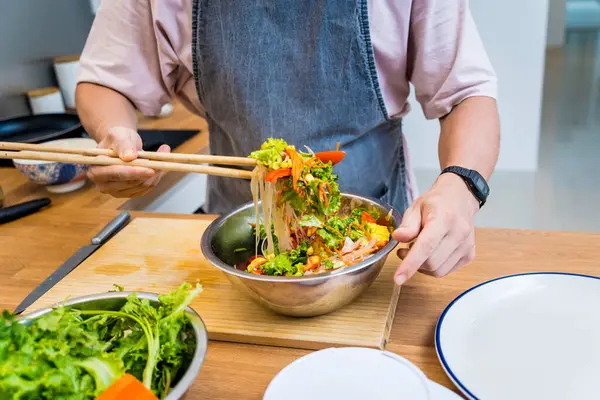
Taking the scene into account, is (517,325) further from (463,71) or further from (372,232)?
(463,71)

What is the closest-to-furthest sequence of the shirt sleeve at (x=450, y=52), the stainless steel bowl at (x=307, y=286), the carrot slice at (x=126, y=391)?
the carrot slice at (x=126, y=391), the stainless steel bowl at (x=307, y=286), the shirt sleeve at (x=450, y=52)

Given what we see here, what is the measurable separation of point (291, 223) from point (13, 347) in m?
0.51

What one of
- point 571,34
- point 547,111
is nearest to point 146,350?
point 547,111

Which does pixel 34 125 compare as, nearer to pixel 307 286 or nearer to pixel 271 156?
pixel 271 156

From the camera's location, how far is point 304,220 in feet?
3.00

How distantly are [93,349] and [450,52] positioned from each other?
34.1 inches

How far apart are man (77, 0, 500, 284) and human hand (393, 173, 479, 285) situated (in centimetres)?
9

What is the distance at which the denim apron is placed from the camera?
1103mm

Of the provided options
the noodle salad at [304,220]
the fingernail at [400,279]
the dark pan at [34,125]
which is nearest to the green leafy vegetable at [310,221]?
the noodle salad at [304,220]

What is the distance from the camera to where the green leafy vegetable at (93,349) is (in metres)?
0.54

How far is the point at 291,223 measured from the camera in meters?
0.97

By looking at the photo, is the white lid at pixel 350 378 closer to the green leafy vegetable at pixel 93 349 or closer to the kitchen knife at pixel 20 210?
the green leafy vegetable at pixel 93 349

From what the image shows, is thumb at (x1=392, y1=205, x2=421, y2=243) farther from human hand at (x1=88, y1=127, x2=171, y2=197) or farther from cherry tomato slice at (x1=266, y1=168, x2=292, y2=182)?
human hand at (x1=88, y1=127, x2=171, y2=197)

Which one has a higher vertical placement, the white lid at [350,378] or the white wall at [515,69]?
the white lid at [350,378]
